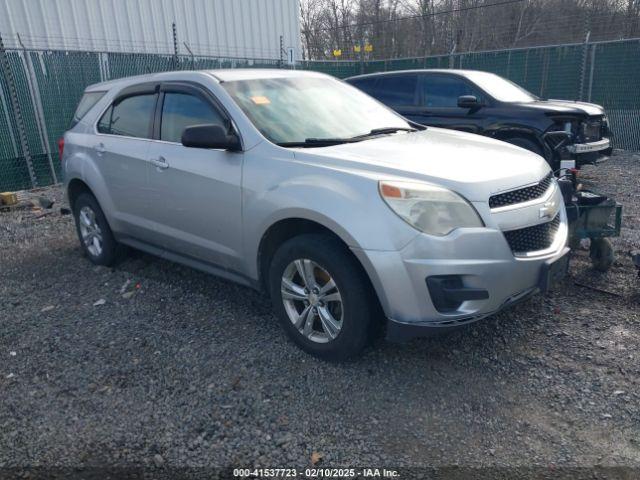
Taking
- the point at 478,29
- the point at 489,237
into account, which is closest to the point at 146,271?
the point at 489,237

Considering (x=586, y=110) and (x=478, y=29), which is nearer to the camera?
(x=586, y=110)

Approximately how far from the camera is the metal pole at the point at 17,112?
884 cm

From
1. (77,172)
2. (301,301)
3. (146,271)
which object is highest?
(77,172)

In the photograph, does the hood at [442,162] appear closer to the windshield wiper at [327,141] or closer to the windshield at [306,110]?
the windshield wiper at [327,141]

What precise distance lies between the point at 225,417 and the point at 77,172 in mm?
3342

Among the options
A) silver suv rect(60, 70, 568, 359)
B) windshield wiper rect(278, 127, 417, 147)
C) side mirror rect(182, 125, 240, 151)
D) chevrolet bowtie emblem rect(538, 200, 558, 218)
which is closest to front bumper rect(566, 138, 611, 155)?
silver suv rect(60, 70, 568, 359)

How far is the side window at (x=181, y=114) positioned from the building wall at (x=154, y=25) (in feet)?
28.4

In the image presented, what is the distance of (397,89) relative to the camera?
9195 millimetres

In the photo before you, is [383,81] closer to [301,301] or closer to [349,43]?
[301,301]

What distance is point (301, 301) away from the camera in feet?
11.5

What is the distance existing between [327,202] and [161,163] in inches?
67.1

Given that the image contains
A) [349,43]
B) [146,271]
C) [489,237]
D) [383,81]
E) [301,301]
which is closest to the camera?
[489,237]

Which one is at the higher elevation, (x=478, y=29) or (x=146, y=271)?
(x=478, y=29)

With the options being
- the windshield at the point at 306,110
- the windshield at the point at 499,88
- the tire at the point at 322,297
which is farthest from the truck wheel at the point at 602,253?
the windshield at the point at 499,88
